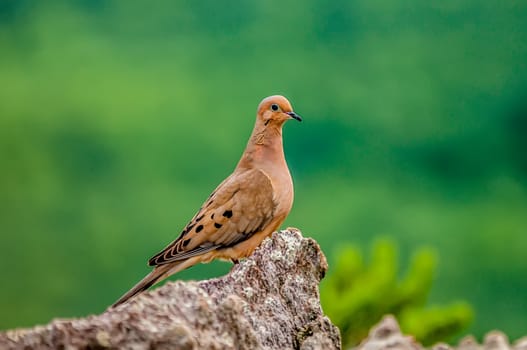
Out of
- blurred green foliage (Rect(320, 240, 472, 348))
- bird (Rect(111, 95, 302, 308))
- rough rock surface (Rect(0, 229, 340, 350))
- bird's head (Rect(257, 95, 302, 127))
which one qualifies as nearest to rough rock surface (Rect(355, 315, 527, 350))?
blurred green foliage (Rect(320, 240, 472, 348))

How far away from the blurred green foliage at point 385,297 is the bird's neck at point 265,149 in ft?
4.93

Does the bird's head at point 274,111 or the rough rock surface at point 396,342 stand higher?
the bird's head at point 274,111

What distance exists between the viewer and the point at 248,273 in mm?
2012

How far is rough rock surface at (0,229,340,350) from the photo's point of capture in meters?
1.47

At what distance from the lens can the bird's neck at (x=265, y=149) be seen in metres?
3.14

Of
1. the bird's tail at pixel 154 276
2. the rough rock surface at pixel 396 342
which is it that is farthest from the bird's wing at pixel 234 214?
the rough rock surface at pixel 396 342

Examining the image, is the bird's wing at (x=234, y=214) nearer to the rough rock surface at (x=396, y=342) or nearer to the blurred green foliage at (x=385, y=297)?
the rough rock surface at (x=396, y=342)

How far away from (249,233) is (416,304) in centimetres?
198

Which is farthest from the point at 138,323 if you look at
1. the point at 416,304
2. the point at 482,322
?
the point at 482,322

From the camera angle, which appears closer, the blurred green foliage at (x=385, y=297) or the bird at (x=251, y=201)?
the bird at (x=251, y=201)

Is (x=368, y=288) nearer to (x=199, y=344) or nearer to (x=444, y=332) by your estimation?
(x=444, y=332)

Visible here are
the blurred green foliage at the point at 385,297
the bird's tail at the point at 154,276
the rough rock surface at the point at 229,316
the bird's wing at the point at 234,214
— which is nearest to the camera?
the rough rock surface at the point at 229,316

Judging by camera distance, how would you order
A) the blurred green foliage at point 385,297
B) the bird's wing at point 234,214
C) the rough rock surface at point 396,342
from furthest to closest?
the blurred green foliage at point 385,297 → the rough rock surface at point 396,342 → the bird's wing at point 234,214

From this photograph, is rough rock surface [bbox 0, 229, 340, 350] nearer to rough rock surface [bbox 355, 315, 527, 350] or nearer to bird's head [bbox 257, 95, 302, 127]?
bird's head [bbox 257, 95, 302, 127]
